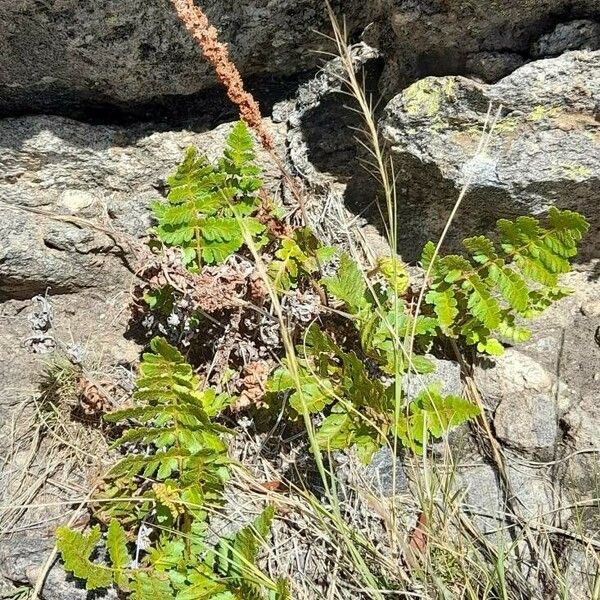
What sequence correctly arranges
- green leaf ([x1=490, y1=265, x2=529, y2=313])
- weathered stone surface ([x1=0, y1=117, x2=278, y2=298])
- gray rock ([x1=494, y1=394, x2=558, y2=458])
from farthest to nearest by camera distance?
weathered stone surface ([x1=0, y1=117, x2=278, y2=298])
gray rock ([x1=494, y1=394, x2=558, y2=458])
green leaf ([x1=490, y1=265, x2=529, y2=313])

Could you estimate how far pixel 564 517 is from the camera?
2.68 m

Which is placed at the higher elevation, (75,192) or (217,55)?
(217,55)

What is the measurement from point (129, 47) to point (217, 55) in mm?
694

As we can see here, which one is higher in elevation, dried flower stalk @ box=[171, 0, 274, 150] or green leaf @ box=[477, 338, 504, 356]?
dried flower stalk @ box=[171, 0, 274, 150]

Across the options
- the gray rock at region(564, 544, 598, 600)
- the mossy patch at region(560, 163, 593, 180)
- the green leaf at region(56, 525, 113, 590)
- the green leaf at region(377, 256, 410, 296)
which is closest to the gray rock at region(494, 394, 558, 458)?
the gray rock at region(564, 544, 598, 600)

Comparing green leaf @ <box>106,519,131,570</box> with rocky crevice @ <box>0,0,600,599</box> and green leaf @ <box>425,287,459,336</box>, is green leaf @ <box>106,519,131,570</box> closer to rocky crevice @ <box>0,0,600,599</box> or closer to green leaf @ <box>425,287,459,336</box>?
rocky crevice @ <box>0,0,600,599</box>

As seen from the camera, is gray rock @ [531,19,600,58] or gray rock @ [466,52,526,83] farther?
gray rock @ [466,52,526,83]

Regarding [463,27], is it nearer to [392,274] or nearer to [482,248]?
[482,248]

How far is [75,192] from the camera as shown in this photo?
3.27 m

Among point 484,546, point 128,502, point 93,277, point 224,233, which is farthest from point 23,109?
point 484,546

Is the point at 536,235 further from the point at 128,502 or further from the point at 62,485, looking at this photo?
the point at 62,485

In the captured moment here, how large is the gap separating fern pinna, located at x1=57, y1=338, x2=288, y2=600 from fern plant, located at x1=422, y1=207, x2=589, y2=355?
1040 millimetres

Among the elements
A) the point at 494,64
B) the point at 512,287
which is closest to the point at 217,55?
the point at 494,64

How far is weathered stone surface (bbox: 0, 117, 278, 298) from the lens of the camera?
10.3 ft
